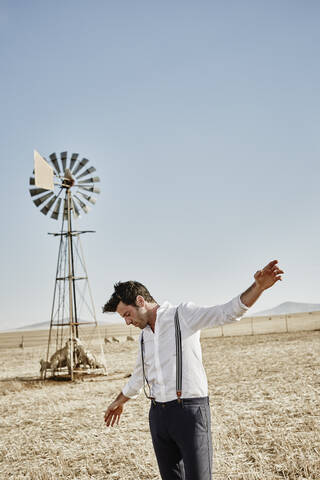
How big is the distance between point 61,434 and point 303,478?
454 cm

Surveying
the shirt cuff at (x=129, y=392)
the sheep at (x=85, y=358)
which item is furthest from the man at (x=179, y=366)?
the sheep at (x=85, y=358)

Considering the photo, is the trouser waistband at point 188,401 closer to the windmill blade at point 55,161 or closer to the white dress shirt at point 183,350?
the white dress shirt at point 183,350

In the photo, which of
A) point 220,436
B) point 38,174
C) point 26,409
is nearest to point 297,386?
point 220,436

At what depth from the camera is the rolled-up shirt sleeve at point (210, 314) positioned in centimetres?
271

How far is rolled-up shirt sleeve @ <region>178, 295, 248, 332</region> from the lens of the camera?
8.91ft

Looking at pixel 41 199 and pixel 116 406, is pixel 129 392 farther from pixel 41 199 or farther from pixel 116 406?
pixel 41 199

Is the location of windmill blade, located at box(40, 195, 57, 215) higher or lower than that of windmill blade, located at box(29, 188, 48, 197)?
lower

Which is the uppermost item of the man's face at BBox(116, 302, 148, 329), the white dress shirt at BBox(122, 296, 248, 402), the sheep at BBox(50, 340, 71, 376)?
the man's face at BBox(116, 302, 148, 329)

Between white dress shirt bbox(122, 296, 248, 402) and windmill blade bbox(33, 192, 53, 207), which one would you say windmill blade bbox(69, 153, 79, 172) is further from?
white dress shirt bbox(122, 296, 248, 402)

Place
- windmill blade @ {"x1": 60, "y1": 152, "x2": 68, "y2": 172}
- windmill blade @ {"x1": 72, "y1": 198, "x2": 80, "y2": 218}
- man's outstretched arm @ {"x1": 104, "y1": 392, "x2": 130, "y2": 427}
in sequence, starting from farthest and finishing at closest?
windmill blade @ {"x1": 72, "y1": 198, "x2": 80, "y2": 218} → windmill blade @ {"x1": 60, "y1": 152, "x2": 68, "y2": 172} → man's outstretched arm @ {"x1": 104, "y1": 392, "x2": 130, "y2": 427}

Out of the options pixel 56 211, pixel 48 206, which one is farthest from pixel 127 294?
→ pixel 48 206

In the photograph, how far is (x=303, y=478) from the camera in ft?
16.2

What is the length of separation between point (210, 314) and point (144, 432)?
215 inches

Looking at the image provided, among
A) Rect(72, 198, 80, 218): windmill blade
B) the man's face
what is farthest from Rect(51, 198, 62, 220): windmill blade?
the man's face
